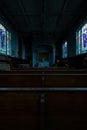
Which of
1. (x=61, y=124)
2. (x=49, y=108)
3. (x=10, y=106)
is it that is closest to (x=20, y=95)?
(x=10, y=106)

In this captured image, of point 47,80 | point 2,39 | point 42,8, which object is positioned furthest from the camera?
point 2,39

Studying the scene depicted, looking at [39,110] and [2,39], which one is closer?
[39,110]

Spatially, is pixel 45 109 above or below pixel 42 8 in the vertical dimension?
below

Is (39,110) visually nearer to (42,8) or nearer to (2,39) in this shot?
(42,8)

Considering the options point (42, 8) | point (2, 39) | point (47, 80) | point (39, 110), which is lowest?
point (39, 110)

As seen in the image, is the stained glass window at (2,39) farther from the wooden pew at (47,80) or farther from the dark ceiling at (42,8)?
the wooden pew at (47,80)

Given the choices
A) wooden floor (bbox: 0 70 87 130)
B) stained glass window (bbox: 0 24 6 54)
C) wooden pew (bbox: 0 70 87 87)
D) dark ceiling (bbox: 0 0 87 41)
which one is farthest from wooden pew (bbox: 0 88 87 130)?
stained glass window (bbox: 0 24 6 54)

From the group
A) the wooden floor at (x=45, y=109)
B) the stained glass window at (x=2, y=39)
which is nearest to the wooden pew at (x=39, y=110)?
the wooden floor at (x=45, y=109)

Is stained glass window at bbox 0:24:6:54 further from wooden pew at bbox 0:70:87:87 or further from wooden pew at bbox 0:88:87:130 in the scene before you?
wooden pew at bbox 0:88:87:130

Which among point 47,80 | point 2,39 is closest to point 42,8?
point 2,39

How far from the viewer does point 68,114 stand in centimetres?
117

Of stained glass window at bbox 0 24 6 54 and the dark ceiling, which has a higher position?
the dark ceiling

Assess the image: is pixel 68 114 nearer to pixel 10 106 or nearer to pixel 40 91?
pixel 40 91

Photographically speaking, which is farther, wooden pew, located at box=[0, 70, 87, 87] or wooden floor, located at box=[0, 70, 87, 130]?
wooden pew, located at box=[0, 70, 87, 87]
